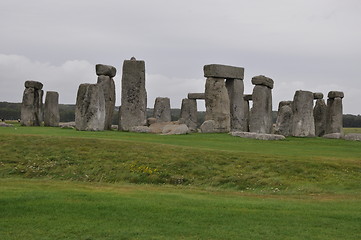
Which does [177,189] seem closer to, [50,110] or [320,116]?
[50,110]

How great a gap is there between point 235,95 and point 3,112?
49.2m

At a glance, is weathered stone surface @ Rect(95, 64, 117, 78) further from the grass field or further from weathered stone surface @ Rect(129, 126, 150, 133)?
the grass field

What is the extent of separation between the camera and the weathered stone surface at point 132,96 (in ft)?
115

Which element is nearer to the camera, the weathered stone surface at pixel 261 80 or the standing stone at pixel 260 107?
the weathered stone surface at pixel 261 80

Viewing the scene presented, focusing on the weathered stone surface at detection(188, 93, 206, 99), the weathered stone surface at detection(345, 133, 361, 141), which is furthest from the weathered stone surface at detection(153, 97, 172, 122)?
the weathered stone surface at detection(345, 133, 361, 141)

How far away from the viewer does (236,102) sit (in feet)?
129

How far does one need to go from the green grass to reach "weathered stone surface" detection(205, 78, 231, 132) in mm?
21274

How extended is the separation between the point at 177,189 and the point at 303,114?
71.9ft

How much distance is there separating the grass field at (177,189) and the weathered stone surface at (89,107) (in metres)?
5.08

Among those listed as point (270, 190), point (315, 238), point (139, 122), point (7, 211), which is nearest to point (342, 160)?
point (270, 190)

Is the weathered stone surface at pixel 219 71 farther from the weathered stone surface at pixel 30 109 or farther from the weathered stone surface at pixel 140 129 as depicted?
the weathered stone surface at pixel 30 109

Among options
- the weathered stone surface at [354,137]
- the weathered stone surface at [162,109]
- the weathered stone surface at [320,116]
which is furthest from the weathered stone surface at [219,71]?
the weathered stone surface at [162,109]

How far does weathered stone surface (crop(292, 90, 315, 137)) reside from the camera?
36.9 m

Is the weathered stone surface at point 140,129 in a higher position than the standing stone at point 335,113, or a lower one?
lower
